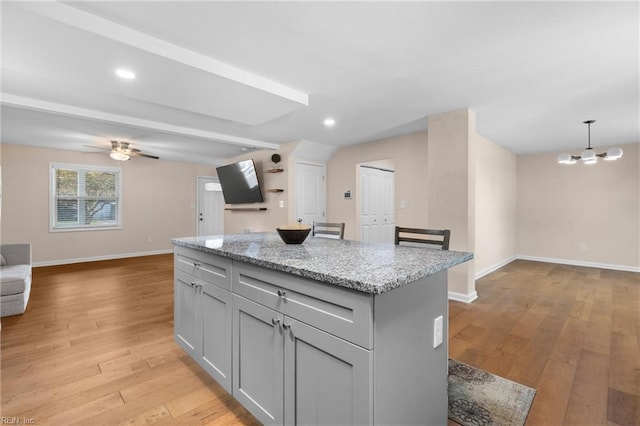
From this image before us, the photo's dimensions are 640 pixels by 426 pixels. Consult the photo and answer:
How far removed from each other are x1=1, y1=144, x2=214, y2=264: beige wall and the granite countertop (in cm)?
582

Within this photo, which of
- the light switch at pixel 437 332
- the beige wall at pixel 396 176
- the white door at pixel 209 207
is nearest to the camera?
the light switch at pixel 437 332

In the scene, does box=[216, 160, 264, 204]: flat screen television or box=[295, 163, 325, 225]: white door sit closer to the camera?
box=[295, 163, 325, 225]: white door

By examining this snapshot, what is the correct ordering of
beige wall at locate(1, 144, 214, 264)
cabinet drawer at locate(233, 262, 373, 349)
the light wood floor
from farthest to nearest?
beige wall at locate(1, 144, 214, 264)
the light wood floor
cabinet drawer at locate(233, 262, 373, 349)

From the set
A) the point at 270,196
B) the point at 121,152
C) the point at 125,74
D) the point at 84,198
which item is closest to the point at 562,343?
the point at 125,74

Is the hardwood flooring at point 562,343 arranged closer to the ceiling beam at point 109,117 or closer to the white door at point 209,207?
the ceiling beam at point 109,117

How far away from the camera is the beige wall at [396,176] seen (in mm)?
4656

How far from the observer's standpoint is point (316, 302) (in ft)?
3.95

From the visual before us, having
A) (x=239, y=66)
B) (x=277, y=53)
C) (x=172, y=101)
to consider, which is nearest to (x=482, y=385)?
(x=277, y=53)

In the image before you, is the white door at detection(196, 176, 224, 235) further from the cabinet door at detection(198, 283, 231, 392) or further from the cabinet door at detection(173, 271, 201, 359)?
the cabinet door at detection(198, 283, 231, 392)

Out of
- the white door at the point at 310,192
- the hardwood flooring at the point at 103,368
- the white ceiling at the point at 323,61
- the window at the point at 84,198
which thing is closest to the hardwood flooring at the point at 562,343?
the hardwood flooring at the point at 103,368

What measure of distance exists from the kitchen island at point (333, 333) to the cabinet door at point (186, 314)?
304mm

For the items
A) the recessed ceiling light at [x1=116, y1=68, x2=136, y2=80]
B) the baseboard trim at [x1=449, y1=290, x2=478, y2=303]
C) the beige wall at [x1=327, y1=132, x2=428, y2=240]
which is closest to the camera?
the recessed ceiling light at [x1=116, y1=68, x2=136, y2=80]

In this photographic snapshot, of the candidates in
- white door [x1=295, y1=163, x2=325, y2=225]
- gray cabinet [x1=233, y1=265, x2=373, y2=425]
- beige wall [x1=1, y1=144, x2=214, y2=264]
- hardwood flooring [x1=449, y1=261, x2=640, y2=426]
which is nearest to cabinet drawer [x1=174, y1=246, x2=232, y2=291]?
gray cabinet [x1=233, y1=265, x2=373, y2=425]

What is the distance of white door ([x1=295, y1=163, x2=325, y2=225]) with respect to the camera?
568cm
